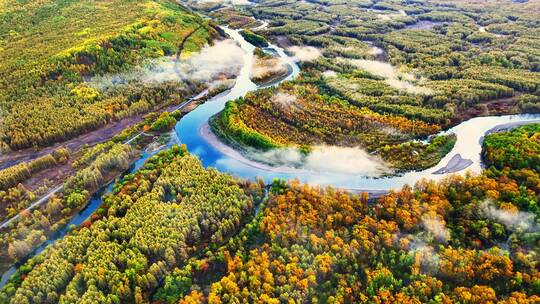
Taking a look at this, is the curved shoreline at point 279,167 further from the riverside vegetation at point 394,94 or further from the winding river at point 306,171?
the riverside vegetation at point 394,94

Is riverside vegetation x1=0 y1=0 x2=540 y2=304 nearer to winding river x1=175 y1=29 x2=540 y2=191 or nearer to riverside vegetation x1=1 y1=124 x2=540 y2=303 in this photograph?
riverside vegetation x1=1 y1=124 x2=540 y2=303

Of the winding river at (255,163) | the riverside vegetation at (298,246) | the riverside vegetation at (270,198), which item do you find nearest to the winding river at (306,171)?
the winding river at (255,163)

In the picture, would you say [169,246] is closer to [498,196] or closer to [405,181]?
[405,181]

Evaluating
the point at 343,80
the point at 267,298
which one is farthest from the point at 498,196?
the point at 343,80

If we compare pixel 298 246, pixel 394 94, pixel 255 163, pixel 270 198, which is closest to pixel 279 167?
pixel 255 163

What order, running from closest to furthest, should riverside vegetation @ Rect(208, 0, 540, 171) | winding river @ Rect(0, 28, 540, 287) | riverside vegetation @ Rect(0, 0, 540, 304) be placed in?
riverside vegetation @ Rect(0, 0, 540, 304)
winding river @ Rect(0, 28, 540, 287)
riverside vegetation @ Rect(208, 0, 540, 171)

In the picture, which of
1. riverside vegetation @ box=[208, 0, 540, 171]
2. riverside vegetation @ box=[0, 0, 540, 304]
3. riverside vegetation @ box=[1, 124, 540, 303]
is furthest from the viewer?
riverside vegetation @ box=[208, 0, 540, 171]

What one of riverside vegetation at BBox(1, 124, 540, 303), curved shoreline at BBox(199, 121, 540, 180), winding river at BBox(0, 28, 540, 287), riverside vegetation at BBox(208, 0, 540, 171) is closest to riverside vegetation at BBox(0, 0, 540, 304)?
riverside vegetation at BBox(1, 124, 540, 303)

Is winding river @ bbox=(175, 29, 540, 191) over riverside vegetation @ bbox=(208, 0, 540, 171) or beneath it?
beneath
